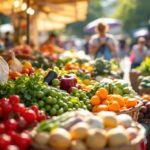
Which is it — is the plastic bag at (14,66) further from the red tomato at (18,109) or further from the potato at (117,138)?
the potato at (117,138)

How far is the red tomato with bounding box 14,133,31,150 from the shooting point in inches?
140

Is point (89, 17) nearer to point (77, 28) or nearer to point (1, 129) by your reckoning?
point (77, 28)

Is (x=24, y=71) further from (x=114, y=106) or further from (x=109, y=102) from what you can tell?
(x=114, y=106)

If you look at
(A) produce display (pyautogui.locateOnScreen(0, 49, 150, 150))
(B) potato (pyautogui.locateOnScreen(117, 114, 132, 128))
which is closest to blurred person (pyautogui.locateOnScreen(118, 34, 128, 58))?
(A) produce display (pyautogui.locateOnScreen(0, 49, 150, 150))

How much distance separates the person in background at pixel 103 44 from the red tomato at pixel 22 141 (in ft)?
23.2

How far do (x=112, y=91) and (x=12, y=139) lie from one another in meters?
2.66

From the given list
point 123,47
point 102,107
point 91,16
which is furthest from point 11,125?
point 91,16

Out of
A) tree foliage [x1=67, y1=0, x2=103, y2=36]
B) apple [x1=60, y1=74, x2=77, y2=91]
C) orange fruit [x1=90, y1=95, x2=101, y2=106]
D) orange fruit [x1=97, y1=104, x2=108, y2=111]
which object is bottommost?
orange fruit [x1=97, y1=104, x2=108, y2=111]

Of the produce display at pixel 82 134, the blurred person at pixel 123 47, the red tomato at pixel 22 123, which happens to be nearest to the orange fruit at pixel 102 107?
the produce display at pixel 82 134

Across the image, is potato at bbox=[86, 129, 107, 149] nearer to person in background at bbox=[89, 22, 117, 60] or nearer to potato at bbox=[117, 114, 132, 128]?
potato at bbox=[117, 114, 132, 128]

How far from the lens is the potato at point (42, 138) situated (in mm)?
3555

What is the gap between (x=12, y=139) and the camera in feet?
11.8

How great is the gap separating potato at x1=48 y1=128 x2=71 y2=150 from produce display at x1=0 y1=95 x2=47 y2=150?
21 cm

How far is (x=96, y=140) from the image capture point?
11.5 ft
